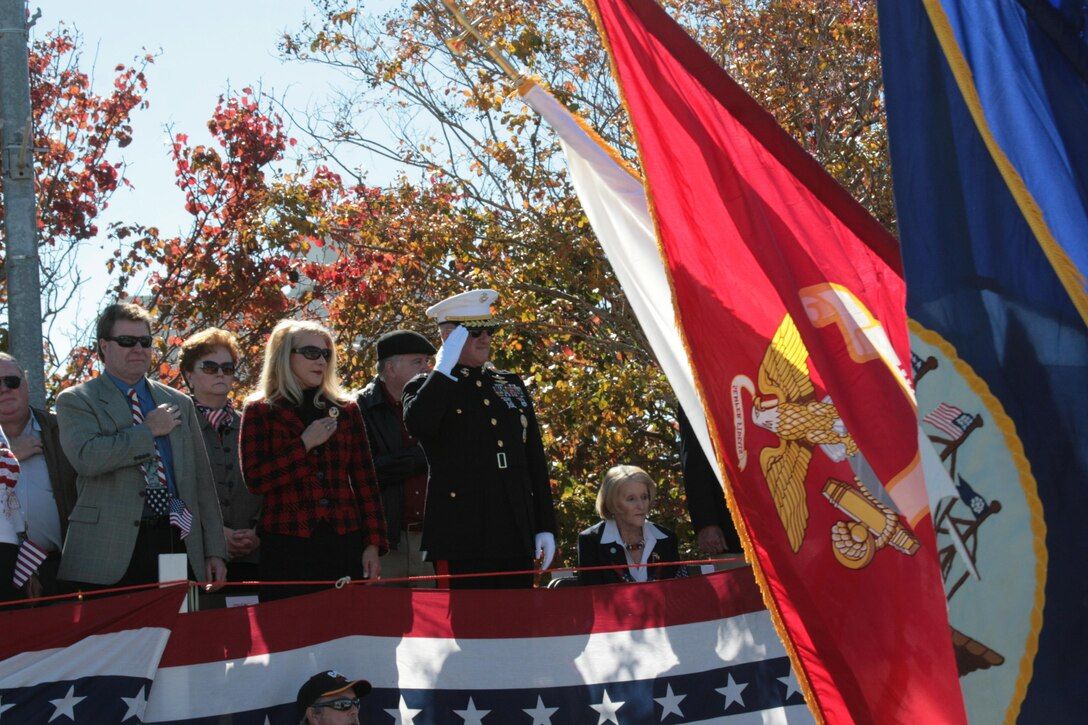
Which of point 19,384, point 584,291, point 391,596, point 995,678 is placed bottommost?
point 995,678

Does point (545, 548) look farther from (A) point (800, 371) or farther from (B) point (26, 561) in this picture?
(A) point (800, 371)

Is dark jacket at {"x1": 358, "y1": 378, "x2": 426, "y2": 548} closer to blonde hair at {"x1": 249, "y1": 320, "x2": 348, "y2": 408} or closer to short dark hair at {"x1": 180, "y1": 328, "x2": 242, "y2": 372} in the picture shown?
blonde hair at {"x1": 249, "y1": 320, "x2": 348, "y2": 408}

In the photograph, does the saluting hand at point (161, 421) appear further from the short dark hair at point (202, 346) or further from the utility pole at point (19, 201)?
the utility pole at point (19, 201)

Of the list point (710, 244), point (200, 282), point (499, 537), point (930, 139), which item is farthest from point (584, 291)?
point (930, 139)

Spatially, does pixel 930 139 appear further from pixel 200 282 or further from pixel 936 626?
pixel 200 282

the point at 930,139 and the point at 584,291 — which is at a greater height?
the point at 584,291

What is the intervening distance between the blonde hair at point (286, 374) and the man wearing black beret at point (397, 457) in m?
0.61

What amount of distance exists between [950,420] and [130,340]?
13.2ft

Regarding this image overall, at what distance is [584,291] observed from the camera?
12.4 m

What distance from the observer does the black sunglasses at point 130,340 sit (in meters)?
6.20

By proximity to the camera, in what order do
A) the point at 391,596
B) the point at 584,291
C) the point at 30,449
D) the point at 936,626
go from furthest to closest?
the point at 584,291 → the point at 30,449 → the point at 391,596 → the point at 936,626

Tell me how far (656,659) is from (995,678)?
2809 mm

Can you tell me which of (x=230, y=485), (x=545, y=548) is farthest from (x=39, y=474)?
(x=545, y=548)

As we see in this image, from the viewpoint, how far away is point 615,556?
22.8 ft
